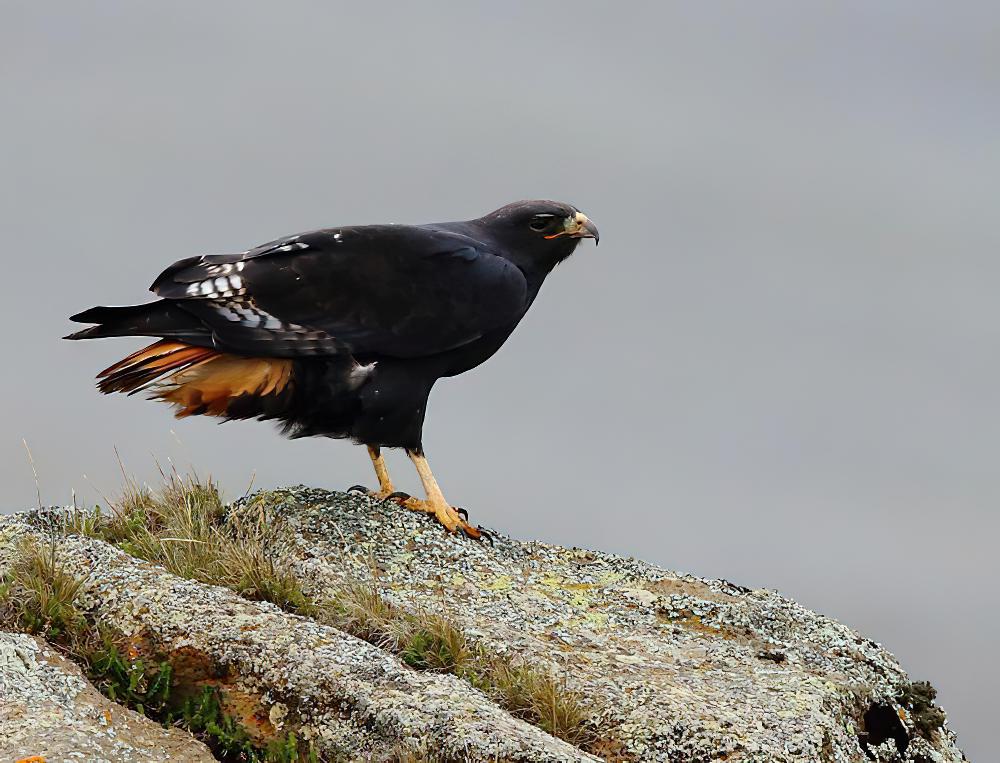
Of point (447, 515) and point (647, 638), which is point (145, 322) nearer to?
point (447, 515)

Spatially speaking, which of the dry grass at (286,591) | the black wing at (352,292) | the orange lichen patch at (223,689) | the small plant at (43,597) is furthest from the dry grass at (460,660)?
the black wing at (352,292)

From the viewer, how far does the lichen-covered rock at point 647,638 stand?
6.30 m

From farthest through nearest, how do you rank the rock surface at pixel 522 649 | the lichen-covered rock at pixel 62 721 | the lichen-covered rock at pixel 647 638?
1. the lichen-covered rock at pixel 647 638
2. the rock surface at pixel 522 649
3. the lichen-covered rock at pixel 62 721

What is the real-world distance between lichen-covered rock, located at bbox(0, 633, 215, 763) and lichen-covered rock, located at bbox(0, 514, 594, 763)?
13.6 inches

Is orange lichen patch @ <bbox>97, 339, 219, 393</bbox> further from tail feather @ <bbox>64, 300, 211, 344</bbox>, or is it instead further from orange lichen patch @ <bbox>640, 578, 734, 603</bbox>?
orange lichen patch @ <bbox>640, 578, 734, 603</bbox>

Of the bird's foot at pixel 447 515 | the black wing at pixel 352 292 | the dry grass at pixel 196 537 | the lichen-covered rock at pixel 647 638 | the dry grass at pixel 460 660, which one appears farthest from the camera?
the bird's foot at pixel 447 515

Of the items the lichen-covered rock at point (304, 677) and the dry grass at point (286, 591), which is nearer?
the lichen-covered rock at point (304, 677)

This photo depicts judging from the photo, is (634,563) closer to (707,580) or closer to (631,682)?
(707,580)

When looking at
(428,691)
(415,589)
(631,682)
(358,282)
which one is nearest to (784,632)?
(631,682)

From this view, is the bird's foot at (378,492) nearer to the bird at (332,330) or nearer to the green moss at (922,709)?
the bird at (332,330)

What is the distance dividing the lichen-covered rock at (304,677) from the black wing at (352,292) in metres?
1.91

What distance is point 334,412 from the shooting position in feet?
27.0

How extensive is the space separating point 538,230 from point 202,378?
282cm

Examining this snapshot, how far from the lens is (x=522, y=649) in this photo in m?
6.73
